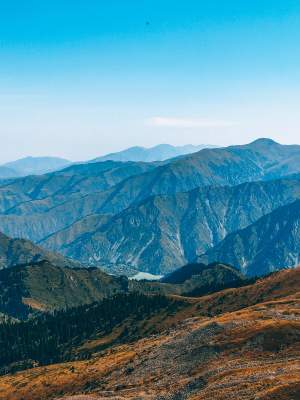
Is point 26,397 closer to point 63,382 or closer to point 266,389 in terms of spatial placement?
point 63,382

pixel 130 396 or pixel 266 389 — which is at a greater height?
pixel 266 389

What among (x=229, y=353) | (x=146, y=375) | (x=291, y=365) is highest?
(x=291, y=365)

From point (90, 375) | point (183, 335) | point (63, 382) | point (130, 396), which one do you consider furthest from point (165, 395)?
point (63, 382)

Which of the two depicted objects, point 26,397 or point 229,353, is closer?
point 229,353

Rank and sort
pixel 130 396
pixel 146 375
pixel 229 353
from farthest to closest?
pixel 146 375, pixel 229 353, pixel 130 396

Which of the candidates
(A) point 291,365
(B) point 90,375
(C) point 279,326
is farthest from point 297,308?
(B) point 90,375

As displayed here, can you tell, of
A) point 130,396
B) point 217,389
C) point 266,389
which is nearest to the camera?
point 266,389
